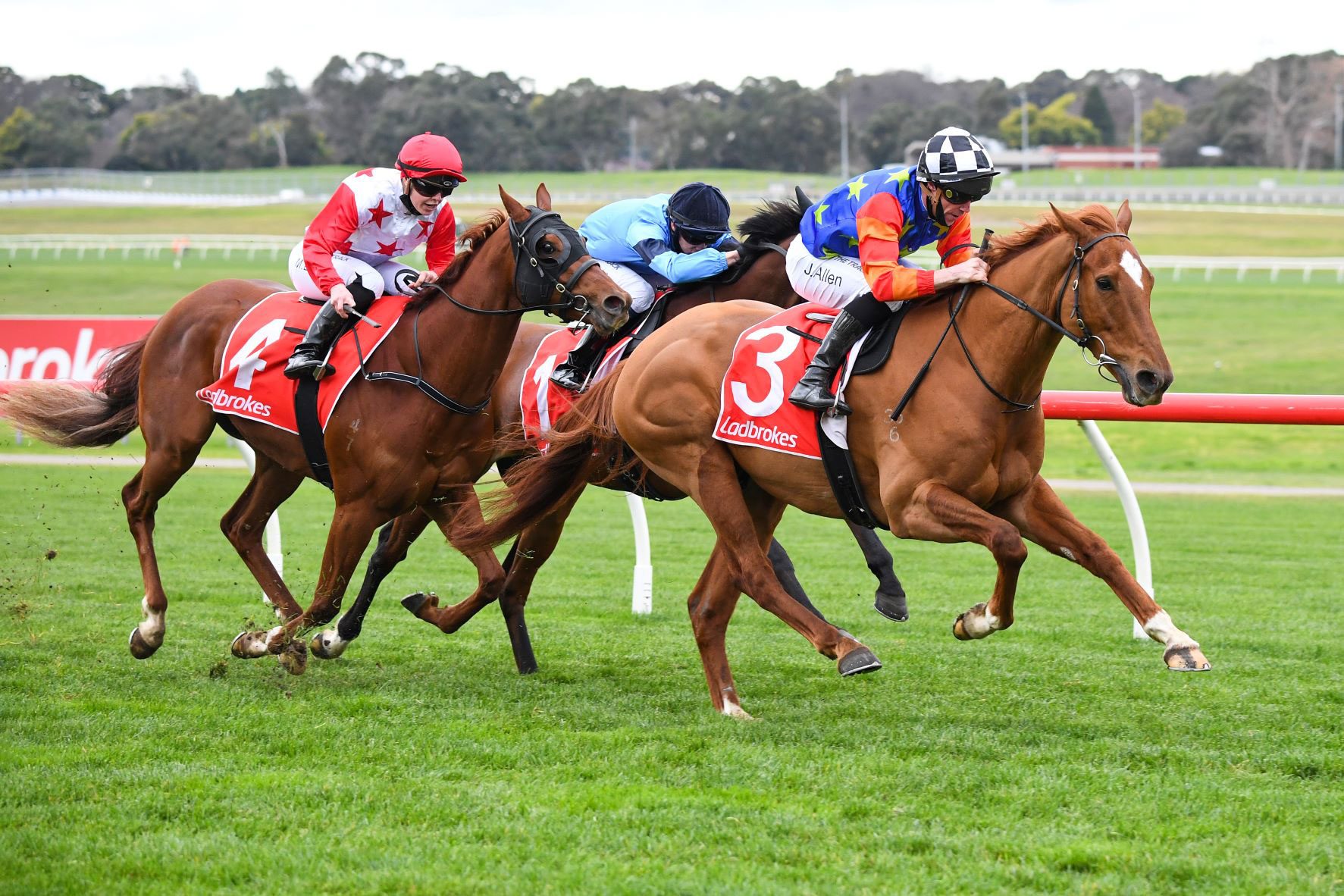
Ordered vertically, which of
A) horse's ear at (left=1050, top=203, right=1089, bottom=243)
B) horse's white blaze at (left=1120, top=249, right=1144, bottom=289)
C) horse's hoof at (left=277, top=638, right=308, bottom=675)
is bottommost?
horse's hoof at (left=277, top=638, right=308, bottom=675)

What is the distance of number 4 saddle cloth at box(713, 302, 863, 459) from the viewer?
4836 mm

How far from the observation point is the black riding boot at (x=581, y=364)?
5.88m

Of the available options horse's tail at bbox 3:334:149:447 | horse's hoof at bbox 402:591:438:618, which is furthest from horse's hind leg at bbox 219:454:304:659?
horse's tail at bbox 3:334:149:447

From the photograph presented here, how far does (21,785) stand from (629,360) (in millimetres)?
2513

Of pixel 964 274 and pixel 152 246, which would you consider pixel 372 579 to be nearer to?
pixel 964 274

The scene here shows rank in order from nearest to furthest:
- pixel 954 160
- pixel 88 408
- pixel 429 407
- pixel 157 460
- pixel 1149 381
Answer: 1. pixel 1149 381
2. pixel 954 160
3. pixel 429 407
4. pixel 157 460
5. pixel 88 408

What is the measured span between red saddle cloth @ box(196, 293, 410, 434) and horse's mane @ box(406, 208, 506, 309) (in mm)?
144

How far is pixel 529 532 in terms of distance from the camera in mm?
5945

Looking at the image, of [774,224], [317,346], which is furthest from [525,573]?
[774,224]

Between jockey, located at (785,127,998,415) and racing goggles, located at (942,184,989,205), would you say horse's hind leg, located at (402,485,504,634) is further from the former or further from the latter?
racing goggles, located at (942,184,989,205)

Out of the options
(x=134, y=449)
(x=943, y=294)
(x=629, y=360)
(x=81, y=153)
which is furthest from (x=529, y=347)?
(x=81, y=153)

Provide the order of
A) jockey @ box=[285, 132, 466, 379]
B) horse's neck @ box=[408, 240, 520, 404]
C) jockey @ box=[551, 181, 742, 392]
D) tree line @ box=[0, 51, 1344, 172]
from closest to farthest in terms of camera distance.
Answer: horse's neck @ box=[408, 240, 520, 404]
jockey @ box=[285, 132, 466, 379]
jockey @ box=[551, 181, 742, 392]
tree line @ box=[0, 51, 1344, 172]

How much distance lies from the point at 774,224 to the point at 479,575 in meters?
1.97

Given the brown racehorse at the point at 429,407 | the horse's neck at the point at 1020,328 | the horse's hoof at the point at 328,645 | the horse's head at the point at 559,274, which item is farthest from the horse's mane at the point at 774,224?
the horse's hoof at the point at 328,645
